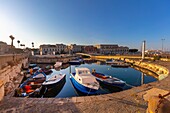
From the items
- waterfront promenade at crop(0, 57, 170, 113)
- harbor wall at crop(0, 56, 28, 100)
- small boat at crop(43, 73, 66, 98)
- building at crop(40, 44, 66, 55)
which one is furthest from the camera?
building at crop(40, 44, 66, 55)

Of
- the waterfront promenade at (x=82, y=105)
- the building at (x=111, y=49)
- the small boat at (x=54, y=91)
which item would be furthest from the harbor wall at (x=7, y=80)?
the building at (x=111, y=49)

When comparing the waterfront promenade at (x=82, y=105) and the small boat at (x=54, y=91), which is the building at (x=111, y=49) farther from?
the waterfront promenade at (x=82, y=105)

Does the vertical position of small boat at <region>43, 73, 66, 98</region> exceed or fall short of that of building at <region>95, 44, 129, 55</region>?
it falls short

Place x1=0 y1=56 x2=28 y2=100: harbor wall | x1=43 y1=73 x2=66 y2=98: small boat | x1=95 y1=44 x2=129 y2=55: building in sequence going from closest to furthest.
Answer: x1=0 y1=56 x2=28 y2=100: harbor wall < x1=43 y1=73 x2=66 y2=98: small boat < x1=95 y1=44 x2=129 y2=55: building

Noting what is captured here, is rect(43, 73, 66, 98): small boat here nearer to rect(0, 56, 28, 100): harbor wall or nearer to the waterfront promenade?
rect(0, 56, 28, 100): harbor wall

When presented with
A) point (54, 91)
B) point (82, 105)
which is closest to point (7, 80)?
point (54, 91)

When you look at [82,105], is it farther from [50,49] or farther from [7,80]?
[50,49]

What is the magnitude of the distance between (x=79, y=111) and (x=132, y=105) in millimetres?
2719

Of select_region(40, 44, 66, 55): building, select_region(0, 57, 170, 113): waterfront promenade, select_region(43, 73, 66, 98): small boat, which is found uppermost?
select_region(40, 44, 66, 55): building

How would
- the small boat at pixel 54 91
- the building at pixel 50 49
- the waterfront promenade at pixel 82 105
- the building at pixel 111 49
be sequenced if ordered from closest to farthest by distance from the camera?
1. the waterfront promenade at pixel 82 105
2. the small boat at pixel 54 91
3. the building at pixel 50 49
4. the building at pixel 111 49

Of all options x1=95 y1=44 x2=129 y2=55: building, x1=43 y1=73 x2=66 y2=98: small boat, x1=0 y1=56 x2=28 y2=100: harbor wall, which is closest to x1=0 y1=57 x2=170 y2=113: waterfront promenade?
x1=0 y1=56 x2=28 y2=100: harbor wall

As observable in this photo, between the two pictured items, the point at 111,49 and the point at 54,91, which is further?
the point at 111,49

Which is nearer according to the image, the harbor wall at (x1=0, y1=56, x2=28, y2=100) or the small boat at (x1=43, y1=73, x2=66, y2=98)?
the harbor wall at (x1=0, y1=56, x2=28, y2=100)

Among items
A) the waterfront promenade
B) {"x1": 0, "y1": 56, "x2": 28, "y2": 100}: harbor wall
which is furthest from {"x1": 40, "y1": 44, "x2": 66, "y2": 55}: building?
the waterfront promenade
